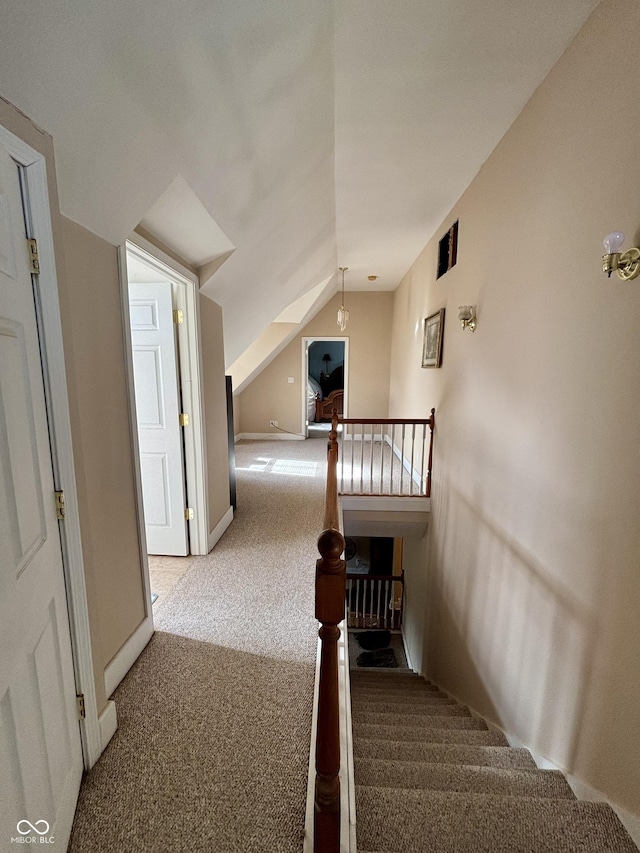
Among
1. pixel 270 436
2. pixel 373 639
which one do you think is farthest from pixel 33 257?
pixel 270 436

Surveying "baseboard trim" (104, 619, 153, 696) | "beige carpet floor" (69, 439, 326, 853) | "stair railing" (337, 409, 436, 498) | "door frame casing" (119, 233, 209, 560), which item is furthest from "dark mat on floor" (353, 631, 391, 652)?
"baseboard trim" (104, 619, 153, 696)

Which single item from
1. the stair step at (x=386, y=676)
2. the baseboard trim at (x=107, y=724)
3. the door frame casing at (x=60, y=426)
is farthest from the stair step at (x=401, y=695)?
the door frame casing at (x=60, y=426)

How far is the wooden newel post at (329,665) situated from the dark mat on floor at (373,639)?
500 cm

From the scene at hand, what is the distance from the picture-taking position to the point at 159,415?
2.59m

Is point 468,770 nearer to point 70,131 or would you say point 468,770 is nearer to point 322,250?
point 70,131

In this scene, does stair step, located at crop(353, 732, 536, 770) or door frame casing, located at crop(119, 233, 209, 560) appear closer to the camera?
stair step, located at crop(353, 732, 536, 770)

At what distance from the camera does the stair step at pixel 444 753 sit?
1662 mm

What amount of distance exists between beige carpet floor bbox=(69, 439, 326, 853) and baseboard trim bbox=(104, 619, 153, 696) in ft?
0.14

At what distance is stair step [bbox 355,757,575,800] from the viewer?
1406 mm

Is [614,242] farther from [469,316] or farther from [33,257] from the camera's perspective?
[33,257]

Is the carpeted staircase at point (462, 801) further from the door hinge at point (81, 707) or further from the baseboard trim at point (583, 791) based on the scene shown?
the door hinge at point (81, 707)

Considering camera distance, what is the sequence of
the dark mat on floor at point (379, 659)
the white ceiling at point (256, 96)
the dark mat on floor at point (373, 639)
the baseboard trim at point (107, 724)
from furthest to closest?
the dark mat on floor at point (373, 639)
the dark mat on floor at point (379, 659)
the baseboard trim at point (107, 724)
the white ceiling at point (256, 96)

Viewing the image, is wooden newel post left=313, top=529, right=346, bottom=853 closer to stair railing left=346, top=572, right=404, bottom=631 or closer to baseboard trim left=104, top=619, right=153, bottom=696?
baseboard trim left=104, top=619, right=153, bottom=696

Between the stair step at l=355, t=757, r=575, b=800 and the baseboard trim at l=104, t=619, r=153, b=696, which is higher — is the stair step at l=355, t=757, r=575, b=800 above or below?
below
